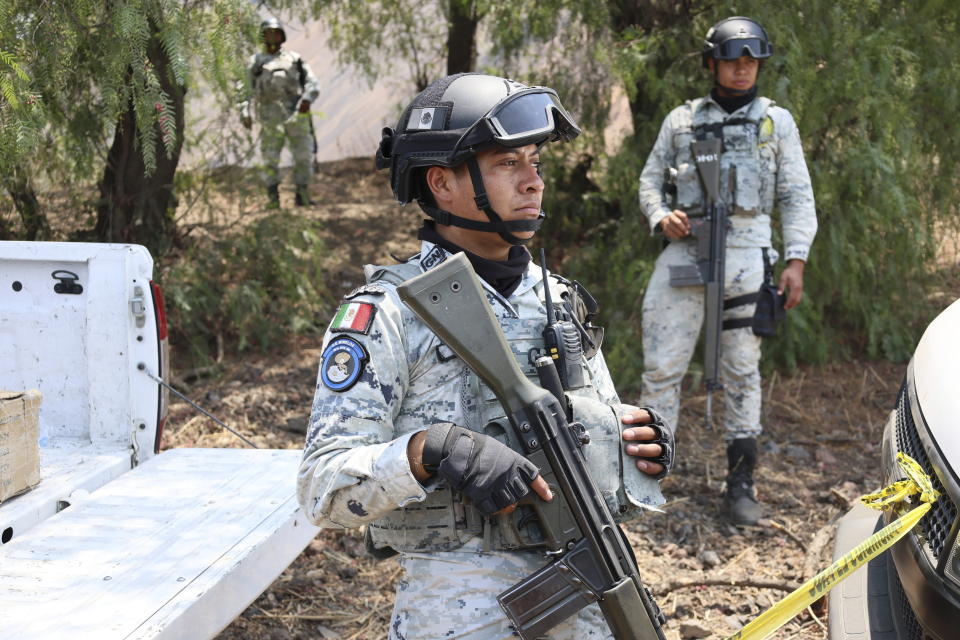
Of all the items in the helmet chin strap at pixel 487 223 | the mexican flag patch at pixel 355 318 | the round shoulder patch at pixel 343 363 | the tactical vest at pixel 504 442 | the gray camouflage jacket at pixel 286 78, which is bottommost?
the tactical vest at pixel 504 442

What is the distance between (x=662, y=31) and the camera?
21.6ft

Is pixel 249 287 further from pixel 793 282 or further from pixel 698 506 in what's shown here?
pixel 793 282

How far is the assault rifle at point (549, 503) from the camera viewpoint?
2006 mm

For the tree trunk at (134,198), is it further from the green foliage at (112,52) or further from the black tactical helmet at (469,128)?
the black tactical helmet at (469,128)

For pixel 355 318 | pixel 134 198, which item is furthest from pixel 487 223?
pixel 134 198

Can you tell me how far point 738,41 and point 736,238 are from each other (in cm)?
96

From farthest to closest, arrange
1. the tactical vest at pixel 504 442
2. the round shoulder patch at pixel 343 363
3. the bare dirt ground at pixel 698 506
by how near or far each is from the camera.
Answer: the bare dirt ground at pixel 698 506, the tactical vest at pixel 504 442, the round shoulder patch at pixel 343 363

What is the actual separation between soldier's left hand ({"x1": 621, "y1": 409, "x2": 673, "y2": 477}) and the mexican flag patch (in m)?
0.61

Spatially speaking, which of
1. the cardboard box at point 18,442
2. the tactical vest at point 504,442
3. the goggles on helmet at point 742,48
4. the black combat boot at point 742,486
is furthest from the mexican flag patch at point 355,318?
the goggles on helmet at point 742,48

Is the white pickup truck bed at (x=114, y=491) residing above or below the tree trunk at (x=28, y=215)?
below

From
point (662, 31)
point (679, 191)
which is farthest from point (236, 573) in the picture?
point (662, 31)

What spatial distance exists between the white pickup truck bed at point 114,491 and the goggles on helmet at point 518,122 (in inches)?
61.3

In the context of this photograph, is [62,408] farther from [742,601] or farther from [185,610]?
[742,601]

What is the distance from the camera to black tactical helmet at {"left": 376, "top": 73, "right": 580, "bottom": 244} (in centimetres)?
215
